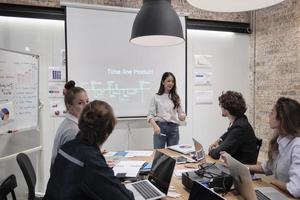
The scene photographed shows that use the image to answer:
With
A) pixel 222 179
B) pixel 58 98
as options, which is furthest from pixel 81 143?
pixel 58 98

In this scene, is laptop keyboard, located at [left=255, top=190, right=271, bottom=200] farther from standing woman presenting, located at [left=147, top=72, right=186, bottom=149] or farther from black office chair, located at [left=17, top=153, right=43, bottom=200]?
standing woman presenting, located at [left=147, top=72, right=186, bottom=149]

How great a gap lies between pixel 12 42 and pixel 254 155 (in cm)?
327

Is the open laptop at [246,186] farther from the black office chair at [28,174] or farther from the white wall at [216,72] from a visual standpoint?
the white wall at [216,72]

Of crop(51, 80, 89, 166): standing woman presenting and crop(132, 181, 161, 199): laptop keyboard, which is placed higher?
crop(51, 80, 89, 166): standing woman presenting

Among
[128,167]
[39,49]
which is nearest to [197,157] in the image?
[128,167]

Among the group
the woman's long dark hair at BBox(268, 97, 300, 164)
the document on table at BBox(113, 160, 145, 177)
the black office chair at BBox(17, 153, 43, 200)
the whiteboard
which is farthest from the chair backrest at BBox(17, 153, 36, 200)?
the woman's long dark hair at BBox(268, 97, 300, 164)

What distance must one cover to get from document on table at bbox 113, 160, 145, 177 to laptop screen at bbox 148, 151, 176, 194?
0.22m

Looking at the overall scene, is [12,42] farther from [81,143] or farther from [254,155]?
[254,155]

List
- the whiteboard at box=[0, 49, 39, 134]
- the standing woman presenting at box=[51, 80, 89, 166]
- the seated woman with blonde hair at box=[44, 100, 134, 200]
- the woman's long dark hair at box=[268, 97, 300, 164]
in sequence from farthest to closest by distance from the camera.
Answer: the whiteboard at box=[0, 49, 39, 134], the standing woman presenting at box=[51, 80, 89, 166], the woman's long dark hair at box=[268, 97, 300, 164], the seated woman with blonde hair at box=[44, 100, 134, 200]

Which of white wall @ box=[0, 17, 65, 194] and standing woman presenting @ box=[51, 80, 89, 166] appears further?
white wall @ box=[0, 17, 65, 194]

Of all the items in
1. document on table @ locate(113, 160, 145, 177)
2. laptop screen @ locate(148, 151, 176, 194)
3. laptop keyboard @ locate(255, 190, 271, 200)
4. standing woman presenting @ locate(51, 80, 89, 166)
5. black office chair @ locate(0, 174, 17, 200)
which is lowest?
black office chair @ locate(0, 174, 17, 200)

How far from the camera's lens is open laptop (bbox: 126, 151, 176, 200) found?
70.0 inches

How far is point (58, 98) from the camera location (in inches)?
163

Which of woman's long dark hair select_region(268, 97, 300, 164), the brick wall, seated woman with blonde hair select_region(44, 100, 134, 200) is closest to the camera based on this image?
seated woman with blonde hair select_region(44, 100, 134, 200)
